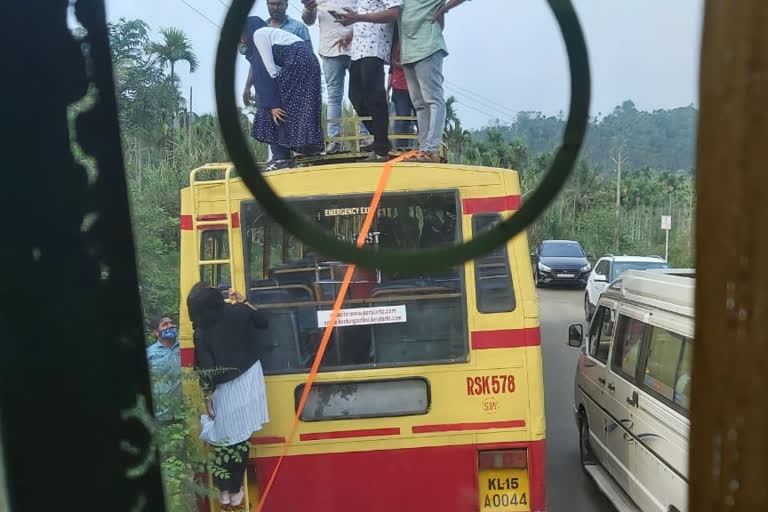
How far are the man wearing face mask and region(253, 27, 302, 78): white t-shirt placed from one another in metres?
1.46

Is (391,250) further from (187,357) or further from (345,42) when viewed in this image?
(187,357)

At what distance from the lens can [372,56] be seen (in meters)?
1.78

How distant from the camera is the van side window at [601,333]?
5.23 metres

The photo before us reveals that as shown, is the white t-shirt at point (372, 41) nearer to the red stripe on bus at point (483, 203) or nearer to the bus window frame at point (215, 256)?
the red stripe on bus at point (483, 203)

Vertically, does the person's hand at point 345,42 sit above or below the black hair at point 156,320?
above

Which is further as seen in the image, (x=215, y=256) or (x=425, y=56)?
(x=215, y=256)

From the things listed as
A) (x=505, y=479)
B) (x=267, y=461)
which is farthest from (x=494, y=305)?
(x=267, y=461)

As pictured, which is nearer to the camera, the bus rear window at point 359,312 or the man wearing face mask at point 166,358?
the man wearing face mask at point 166,358

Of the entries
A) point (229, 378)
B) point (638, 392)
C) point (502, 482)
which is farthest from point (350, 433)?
point (638, 392)

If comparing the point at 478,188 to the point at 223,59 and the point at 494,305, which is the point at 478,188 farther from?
the point at 223,59

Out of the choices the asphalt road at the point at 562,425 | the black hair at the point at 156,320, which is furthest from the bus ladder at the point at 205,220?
the asphalt road at the point at 562,425

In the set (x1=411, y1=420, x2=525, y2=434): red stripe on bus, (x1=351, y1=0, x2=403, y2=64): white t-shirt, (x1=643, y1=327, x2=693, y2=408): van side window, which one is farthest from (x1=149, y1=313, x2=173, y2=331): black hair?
→ (x1=643, y1=327, x2=693, y2=408): van side window

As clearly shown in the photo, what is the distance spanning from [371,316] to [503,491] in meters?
1.12

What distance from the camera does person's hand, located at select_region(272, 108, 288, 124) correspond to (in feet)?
6.90
